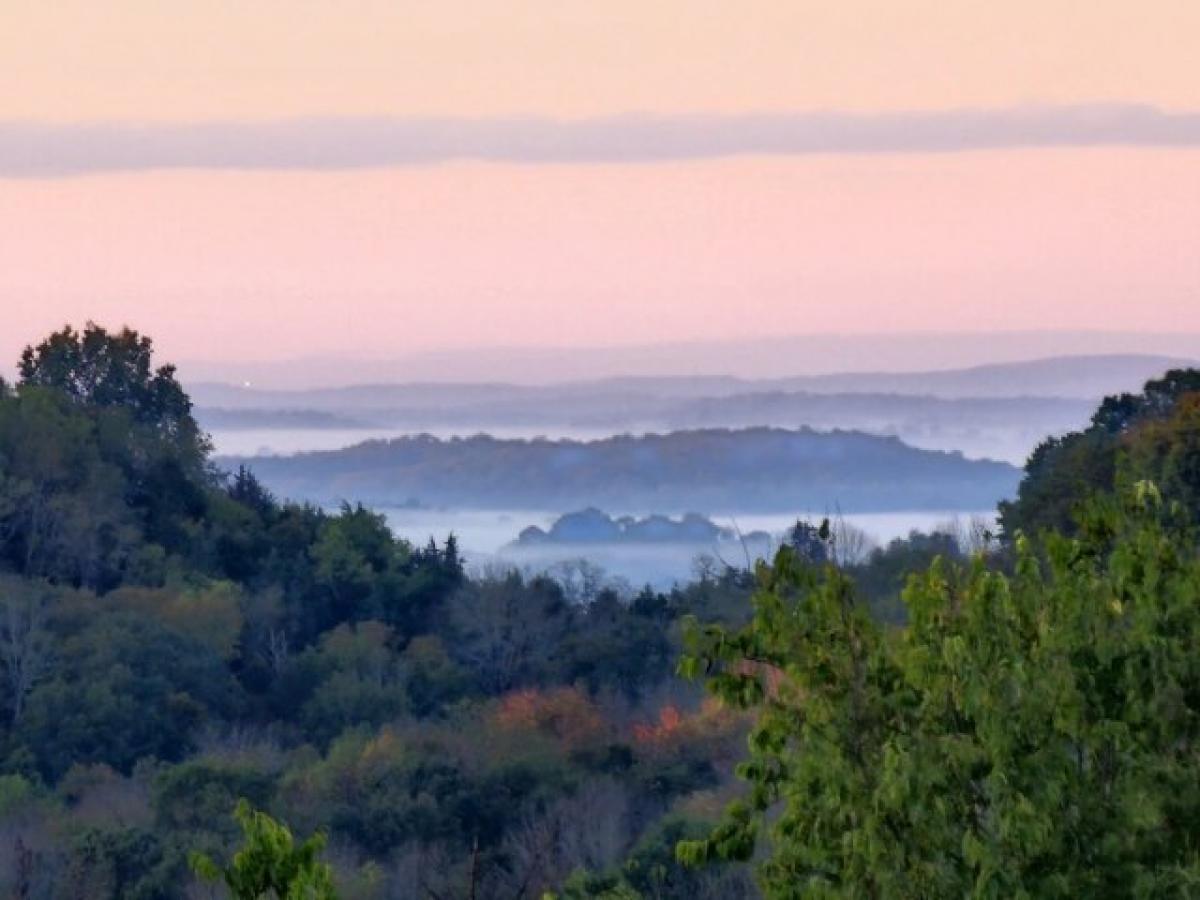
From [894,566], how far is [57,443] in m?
23.4

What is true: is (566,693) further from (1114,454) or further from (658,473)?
(658,473)

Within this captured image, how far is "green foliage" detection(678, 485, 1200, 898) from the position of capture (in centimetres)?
1230

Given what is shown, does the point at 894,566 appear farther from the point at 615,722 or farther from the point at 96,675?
the point at 96,675

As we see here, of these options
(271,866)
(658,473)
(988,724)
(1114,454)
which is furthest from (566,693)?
(658,473)

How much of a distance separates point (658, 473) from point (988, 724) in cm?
15646

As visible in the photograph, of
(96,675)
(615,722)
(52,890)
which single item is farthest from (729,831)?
(96,675)

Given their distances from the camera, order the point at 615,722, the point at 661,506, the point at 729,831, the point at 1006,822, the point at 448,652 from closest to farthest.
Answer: the point at 1006,822, the point at 729,831, the point at 615,722, the point at 448,652, the point at 661,506

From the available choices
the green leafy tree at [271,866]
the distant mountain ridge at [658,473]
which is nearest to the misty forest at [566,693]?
the green leafy tree at [271,866]

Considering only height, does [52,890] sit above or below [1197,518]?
below

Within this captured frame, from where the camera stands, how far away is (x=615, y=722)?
6475 centimetres

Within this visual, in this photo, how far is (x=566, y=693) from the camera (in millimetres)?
66688

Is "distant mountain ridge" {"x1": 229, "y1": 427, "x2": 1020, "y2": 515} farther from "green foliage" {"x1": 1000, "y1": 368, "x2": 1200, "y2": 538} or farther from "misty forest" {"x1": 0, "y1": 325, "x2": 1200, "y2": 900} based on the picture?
"green foliage" {"x1": 1000, "y1": 368, "x2": 1200, "y2": 538}

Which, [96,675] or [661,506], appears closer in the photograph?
[96,675]

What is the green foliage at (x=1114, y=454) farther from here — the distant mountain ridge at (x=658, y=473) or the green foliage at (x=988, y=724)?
the distant mountain ridge at (x=658, y=473)
